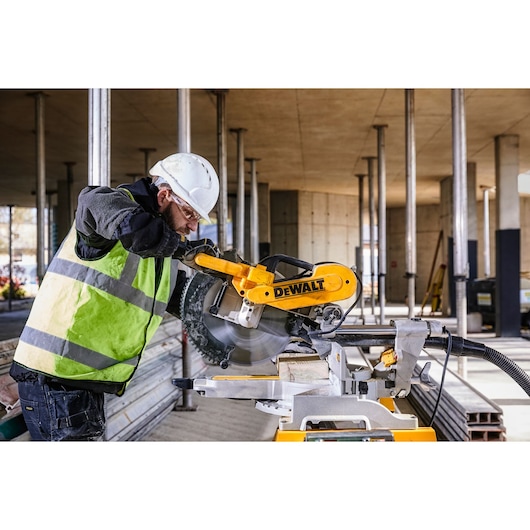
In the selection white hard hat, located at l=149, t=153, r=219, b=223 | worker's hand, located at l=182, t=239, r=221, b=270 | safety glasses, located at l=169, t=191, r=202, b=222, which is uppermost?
white hard hat, located at l=149, t=153, r=219, b=223

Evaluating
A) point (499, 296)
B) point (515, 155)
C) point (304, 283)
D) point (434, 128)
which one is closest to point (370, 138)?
point (434, 128)

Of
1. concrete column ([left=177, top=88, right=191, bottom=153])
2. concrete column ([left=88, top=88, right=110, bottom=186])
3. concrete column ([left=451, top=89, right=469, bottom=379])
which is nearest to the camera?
concrete column ([left=88, top=88, right=110, bottom=186])

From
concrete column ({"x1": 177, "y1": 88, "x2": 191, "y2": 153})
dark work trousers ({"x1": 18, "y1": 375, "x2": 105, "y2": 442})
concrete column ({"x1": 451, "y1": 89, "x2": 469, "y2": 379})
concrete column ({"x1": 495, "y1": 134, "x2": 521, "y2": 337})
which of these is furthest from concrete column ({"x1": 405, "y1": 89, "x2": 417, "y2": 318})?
dark work trousers ({"x1": 18, "y1": 375, "x2": 105, "y2": 442})

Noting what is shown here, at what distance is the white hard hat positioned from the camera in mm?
2396

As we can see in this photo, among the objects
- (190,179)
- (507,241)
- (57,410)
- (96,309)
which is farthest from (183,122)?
(507,241)

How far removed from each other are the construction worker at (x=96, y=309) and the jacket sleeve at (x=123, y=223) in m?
0.01

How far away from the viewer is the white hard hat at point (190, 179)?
7.86 ft

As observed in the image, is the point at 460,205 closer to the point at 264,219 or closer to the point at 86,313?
the point at 86,313

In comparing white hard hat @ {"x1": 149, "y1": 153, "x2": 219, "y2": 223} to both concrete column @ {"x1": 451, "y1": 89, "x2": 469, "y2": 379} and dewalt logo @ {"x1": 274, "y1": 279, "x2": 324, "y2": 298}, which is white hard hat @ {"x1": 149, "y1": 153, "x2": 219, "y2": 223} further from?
concrete column @ {"x1": 451, "y1": 89, "x2": 469, "y2": 379}

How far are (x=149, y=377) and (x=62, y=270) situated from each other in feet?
9.66

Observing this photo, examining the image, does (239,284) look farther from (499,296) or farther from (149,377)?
(499,296)

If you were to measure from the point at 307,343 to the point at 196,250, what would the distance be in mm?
697

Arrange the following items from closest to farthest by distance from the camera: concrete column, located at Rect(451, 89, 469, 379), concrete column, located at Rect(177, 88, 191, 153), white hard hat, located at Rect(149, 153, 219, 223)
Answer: white hard hat, located at Rect(149, 153, 219, 223), concrete column, located at Rect(177, 88, 191, 153), concrete column, located at Rect(451, 89, 469, 379)

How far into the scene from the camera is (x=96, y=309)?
7.32 ft
